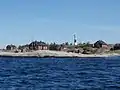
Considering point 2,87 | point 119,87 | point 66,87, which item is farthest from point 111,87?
point 2,87

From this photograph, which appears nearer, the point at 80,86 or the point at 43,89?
the point at 43,89

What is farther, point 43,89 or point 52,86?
point 52,86

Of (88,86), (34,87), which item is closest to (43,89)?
(34,87)

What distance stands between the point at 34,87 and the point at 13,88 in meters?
2.39

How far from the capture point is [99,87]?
46.2m

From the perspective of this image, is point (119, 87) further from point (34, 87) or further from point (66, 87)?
point (34, 87)

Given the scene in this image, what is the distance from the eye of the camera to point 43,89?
4438 cm

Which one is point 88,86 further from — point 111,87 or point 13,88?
point 13,88

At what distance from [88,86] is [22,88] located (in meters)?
7.57

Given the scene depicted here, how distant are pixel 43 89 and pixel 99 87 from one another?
20.9ft

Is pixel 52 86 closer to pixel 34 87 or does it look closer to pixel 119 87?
pixel 34 87

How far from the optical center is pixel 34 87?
46.5 meters

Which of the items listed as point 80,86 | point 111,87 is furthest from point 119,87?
point 80,86

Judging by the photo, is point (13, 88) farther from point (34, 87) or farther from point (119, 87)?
point (119, 87)
